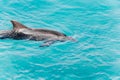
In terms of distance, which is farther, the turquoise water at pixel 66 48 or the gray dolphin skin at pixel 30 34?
the gray dolphin skin at pixel 30 34

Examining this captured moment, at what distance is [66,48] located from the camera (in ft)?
33.7

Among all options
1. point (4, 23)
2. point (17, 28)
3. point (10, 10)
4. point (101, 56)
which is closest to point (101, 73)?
point (101, 56)

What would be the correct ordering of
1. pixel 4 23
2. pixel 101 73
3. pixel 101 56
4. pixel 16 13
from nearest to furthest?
pixel 101 73 < pixel 101 56 < pixel 4 23 < pixel 16 13

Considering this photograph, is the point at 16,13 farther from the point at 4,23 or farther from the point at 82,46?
the point at 82,46

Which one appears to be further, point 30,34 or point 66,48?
point 66,48

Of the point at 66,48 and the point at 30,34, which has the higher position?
the point at 30,34

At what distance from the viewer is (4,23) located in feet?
38.8

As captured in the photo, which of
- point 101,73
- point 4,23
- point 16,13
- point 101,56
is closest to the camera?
point 101,73

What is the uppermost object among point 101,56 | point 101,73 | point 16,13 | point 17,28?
point 16,13

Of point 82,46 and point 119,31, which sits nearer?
point 82,46

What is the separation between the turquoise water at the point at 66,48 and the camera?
9398mm

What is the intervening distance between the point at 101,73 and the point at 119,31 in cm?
298

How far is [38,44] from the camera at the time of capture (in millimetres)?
10312

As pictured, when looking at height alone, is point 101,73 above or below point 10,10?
below
